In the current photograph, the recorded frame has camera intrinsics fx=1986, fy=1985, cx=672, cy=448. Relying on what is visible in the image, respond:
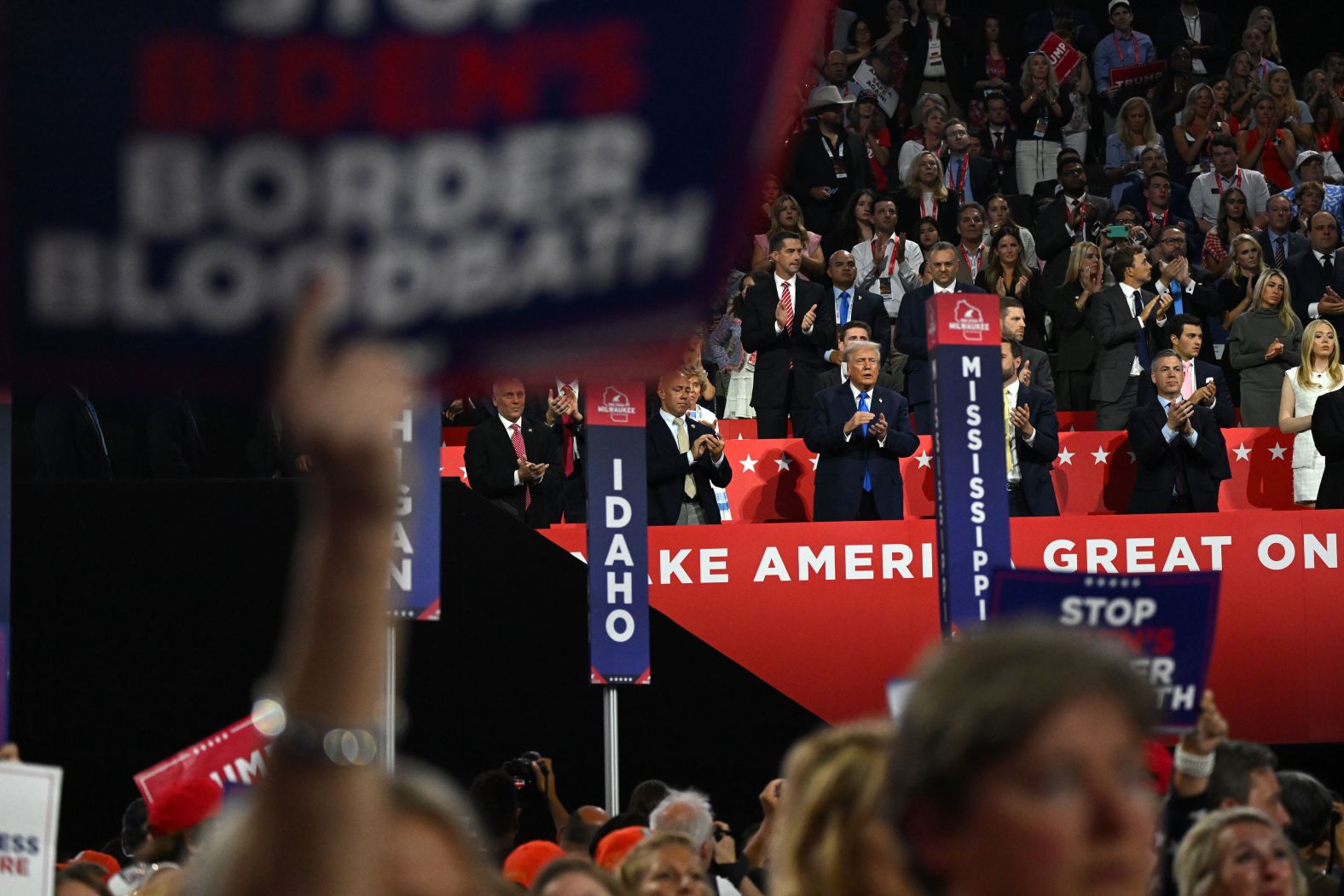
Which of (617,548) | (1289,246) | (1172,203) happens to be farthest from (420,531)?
(1172,203)

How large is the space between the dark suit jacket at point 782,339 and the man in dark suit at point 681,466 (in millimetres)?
1107

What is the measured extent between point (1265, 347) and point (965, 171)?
3433 mm

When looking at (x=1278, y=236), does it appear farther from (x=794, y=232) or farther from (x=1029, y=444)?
(x=1029, y=444)

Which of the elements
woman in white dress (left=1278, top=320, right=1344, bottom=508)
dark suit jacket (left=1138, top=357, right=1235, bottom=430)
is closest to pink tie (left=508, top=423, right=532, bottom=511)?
dark suit jacket (left=1138, top=357, right=1235, bottom=430)

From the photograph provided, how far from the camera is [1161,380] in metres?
11.8

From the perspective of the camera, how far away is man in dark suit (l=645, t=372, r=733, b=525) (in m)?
11.4

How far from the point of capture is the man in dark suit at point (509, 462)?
1110 centimetres

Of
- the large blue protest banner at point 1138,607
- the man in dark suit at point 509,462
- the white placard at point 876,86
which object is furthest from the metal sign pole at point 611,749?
the white placard at point 876,86

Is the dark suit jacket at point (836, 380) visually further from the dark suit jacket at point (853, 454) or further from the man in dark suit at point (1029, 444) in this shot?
the man in dark suit at point (1029, 444)

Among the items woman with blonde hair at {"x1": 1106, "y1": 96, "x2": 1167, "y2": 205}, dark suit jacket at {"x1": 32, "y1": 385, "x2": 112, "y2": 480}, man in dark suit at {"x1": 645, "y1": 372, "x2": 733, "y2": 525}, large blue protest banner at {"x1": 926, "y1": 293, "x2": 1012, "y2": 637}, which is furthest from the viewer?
woman with blonde hair at {"x1": 1106, "y1": 96, "x2": 1167, "y2": 205}

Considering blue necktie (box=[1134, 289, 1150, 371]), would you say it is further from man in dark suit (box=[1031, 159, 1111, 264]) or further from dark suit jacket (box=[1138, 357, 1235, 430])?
man in dark suit (box=[1031, 159, 1111, 264])

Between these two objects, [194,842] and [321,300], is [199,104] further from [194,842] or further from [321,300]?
[194,842]

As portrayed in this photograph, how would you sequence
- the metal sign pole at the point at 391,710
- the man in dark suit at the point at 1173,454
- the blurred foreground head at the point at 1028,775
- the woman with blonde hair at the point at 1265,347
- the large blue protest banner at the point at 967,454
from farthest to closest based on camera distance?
the woman with blonde hair at the point at 1265,347, the man in dark suit at the point at 1173,454, the large blue protest banner at the point at 967,454, the metal sign pole at the point at 391,710, the blurred foreground head at the point at 1028,775

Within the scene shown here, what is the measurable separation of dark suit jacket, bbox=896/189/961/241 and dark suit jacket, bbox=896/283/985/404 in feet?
6.95
